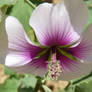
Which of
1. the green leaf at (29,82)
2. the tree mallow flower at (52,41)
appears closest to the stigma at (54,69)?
the tree mallow flower at (52,41)

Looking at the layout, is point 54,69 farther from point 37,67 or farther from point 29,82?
point 29,82

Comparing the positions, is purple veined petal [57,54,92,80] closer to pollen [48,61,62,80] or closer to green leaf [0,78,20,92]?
pollen [48,61,62,80]

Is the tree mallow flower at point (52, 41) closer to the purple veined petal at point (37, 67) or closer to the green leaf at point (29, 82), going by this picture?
the purple veined petal at point (37, 67)

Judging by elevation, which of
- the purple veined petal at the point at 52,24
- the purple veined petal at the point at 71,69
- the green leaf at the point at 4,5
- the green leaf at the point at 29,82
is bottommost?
the purple veined petal at the point at 71,69

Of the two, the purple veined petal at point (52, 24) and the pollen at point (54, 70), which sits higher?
the purple veined petal at point (52, 24)

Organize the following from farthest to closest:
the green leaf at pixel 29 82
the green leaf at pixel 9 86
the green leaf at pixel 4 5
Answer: the green leaf at pixel 29 82 < the green leaf at pixel 9 86 < the green leaf at pixel 4 5

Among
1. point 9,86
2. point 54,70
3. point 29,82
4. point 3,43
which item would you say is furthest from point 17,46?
point 29,82

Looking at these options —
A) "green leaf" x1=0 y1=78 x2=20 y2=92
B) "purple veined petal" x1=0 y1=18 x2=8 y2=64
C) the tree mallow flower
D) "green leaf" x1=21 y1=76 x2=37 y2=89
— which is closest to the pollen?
the tree mallow flower
